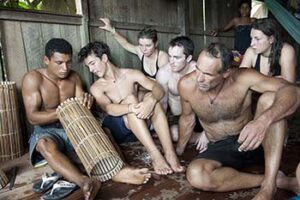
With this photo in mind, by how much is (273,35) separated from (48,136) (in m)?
2.24

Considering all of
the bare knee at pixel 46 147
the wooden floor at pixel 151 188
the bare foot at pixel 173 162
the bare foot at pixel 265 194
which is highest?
the bare knee at pixel 46 147

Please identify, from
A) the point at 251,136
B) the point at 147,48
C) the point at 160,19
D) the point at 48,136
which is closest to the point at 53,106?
the point at 48,136

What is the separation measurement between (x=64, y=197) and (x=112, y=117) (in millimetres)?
1005

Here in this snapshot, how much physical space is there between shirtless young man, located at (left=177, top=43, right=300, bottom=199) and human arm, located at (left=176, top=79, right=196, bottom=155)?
0.01 metres

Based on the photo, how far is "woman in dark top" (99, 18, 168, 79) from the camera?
355 centimetres

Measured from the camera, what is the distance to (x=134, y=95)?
279 centimetres

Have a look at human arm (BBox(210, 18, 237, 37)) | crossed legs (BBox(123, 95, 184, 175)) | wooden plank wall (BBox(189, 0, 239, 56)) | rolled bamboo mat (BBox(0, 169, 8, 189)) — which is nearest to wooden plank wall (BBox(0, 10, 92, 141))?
rolled bamboo mat (BBox(0, 169, 8, 189))

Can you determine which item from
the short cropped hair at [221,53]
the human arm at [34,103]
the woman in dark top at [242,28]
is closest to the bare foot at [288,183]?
the short cropped hair at [221,53]

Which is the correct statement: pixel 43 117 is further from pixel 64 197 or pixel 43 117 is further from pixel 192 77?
pixel 192 77

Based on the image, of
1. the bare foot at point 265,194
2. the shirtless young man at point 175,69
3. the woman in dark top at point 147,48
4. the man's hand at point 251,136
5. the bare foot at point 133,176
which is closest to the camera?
the man's hand at point 251,136

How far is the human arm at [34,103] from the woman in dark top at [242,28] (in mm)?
3180

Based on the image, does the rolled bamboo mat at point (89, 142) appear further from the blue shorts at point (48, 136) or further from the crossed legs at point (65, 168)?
the blue shorts at point (48, 136)

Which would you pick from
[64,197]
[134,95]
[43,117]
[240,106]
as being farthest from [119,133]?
[240,106]

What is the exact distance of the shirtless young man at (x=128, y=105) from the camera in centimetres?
239
